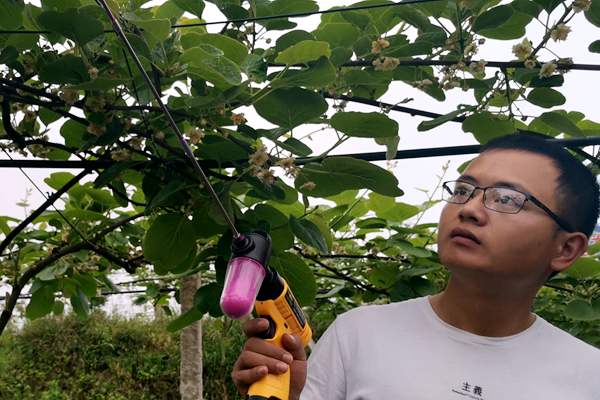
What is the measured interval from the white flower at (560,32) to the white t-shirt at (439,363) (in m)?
0.40

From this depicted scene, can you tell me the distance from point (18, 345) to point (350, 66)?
17.7ft

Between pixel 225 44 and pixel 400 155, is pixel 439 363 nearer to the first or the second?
pixel 400 155

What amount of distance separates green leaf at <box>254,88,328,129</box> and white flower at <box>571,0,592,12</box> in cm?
34

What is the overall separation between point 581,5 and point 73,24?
2.06 ft

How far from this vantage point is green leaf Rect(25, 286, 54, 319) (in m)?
1.87

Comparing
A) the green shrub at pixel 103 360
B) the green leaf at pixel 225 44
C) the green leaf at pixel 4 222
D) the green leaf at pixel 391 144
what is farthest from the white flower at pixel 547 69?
the green shrub at pixel 103 360

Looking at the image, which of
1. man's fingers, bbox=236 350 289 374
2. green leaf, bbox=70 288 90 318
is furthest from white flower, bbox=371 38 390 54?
green leaf, bbox=70 288 90 318

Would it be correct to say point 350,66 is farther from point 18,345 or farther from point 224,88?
point 18,345

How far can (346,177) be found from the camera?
1.01 metres

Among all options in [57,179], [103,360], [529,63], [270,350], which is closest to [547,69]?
[529,63]

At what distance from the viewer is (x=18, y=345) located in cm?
566

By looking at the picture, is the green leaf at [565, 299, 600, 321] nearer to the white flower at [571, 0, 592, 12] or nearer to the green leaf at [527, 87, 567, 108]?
the green leaf at [527, 87, 567, 108]

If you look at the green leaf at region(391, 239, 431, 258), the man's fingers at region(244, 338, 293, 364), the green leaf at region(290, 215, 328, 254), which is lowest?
the man's fingers at region(244, 338, 293, 364)

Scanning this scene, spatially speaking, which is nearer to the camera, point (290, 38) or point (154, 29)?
point (154, 29)
